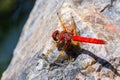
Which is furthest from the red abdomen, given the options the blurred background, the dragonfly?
the blurred background

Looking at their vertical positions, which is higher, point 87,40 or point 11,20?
point 87,40

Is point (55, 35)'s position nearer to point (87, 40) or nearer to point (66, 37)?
point (66, 37)

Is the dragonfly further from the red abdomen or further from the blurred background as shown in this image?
the blurred background

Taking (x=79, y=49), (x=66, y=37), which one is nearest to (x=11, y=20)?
(x=66, y=37)

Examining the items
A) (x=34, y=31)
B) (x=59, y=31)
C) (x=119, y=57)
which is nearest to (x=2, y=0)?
(x=34, y=31)

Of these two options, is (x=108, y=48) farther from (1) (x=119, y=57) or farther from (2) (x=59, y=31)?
(2) (x=59, y=31)
